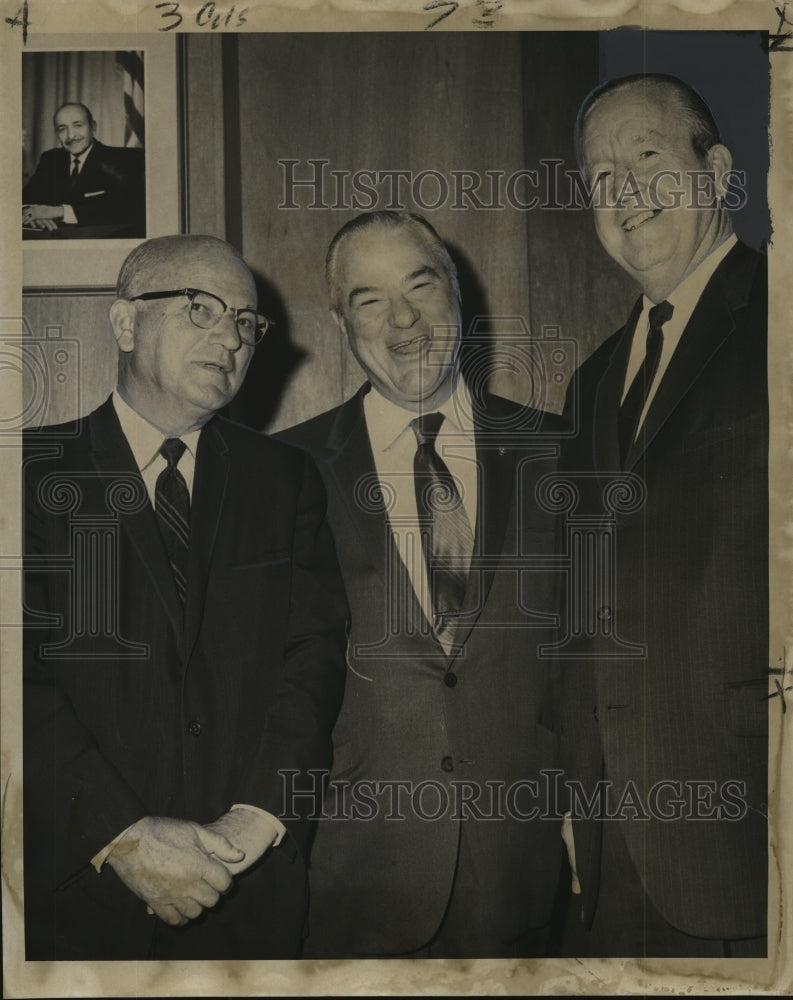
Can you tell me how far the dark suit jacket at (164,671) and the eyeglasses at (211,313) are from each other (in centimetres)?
25

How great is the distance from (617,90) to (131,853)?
7.76 ft

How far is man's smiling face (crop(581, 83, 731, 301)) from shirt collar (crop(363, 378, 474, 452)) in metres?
0.56

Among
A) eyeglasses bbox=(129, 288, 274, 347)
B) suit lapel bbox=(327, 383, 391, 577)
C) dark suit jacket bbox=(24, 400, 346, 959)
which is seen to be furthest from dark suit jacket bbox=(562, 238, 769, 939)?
eyeglasses bbox=(129, 288, 274, 347)

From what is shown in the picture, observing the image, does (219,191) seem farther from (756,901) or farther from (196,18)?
(756,901)

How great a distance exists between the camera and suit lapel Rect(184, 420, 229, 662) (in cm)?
340

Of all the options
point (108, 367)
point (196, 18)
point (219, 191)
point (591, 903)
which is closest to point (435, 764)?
point (591, 903)

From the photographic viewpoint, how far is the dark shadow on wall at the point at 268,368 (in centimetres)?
342

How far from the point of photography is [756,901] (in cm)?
346

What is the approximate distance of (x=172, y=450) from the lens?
3.45 meters

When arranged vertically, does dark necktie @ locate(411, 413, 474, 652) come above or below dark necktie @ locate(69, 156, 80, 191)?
below

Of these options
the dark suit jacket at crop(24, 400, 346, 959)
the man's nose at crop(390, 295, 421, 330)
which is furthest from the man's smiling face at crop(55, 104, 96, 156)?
the man's nose at crop(390, 295, 421, 330)

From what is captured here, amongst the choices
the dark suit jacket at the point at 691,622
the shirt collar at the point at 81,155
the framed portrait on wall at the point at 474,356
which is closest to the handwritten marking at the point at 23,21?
the framed portrait on wall at the point at 474,356

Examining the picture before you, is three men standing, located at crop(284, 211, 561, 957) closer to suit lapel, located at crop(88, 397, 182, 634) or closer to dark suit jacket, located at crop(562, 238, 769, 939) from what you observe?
dark suit jacket, located at crop(562, 238, 769, 939)

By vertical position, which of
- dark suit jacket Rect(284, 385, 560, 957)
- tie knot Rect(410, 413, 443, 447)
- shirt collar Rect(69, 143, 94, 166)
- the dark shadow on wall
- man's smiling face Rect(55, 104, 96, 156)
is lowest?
dark suit jacket Rect(284, 385, 560, 957)
